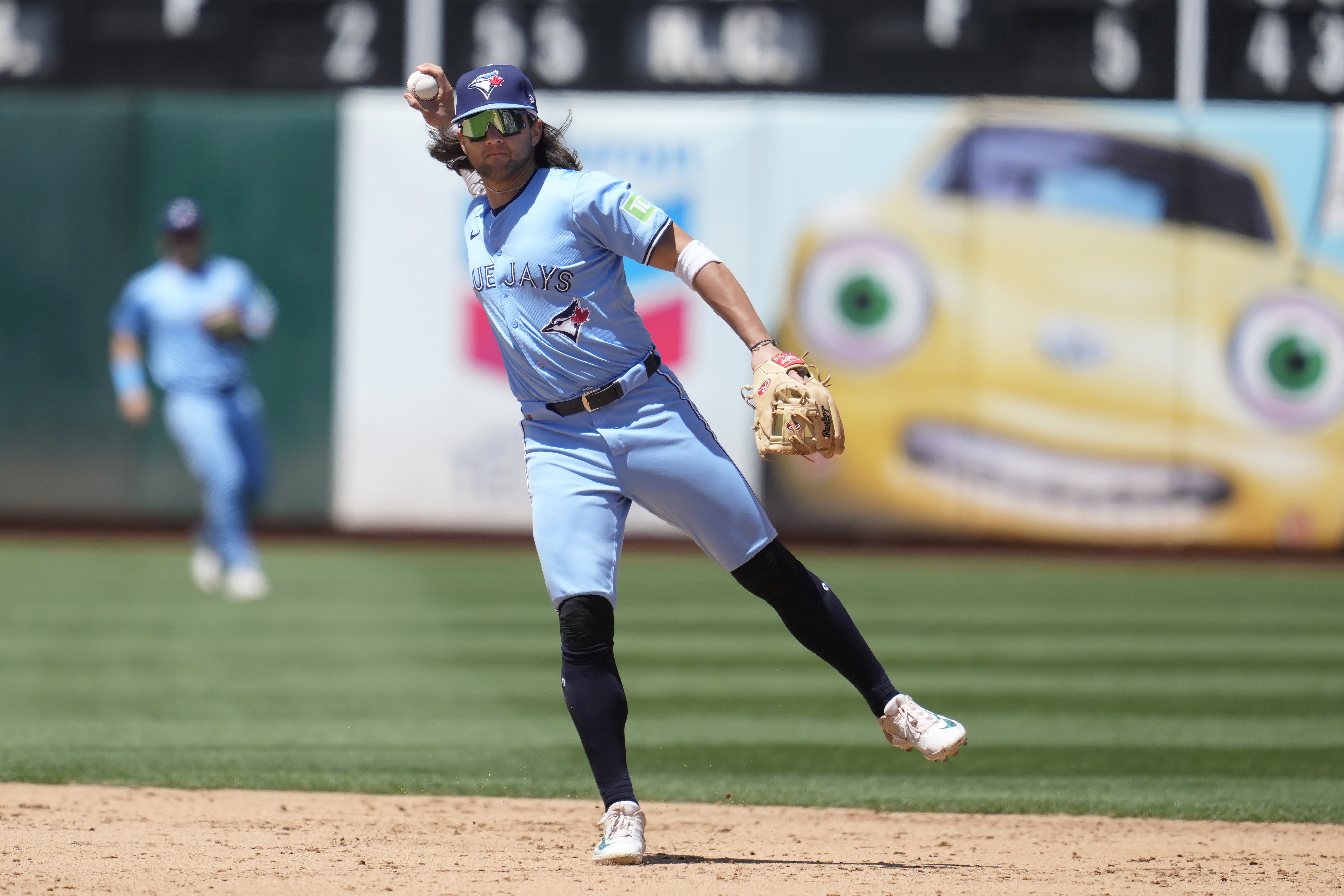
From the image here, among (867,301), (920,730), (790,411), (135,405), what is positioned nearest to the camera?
(790,411)

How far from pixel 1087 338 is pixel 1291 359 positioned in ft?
4.62

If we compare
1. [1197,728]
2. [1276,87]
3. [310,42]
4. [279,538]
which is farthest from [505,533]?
[1197,728]

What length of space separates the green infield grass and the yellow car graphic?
62.5 inches

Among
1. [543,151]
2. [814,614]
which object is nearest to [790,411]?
[814,614]

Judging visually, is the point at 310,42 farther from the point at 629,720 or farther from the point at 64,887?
the point at 64,887

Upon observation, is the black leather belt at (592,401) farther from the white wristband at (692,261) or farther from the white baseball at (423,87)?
the white baseball at (423,87)

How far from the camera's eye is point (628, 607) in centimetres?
905

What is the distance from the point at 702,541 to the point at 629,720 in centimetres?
220

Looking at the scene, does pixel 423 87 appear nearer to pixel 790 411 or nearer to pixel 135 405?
pixel 790 411

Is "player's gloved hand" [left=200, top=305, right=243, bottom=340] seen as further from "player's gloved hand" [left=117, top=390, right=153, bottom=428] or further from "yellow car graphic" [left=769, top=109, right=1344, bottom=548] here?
"yellow car graphic" [left=769, top=109, right=1344, bottom=548]

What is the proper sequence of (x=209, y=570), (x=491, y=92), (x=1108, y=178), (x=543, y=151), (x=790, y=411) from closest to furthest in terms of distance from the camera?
1. (x=790, y=411)
2. (x=491, y=92)
3. (x=543, y=151)
4. (x=209, y=570)
5. (x=1108, y=178)

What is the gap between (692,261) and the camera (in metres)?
3.81

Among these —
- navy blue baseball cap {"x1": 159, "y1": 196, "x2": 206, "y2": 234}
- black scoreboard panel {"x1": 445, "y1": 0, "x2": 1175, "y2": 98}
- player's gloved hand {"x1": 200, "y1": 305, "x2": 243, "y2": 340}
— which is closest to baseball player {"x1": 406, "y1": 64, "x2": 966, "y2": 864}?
player's gloved hand {"x1": 200, "y1": 305, "x2": 243, "y2": 340}

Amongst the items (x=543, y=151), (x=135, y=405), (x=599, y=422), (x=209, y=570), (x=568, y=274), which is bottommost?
(x=209, y=570)
